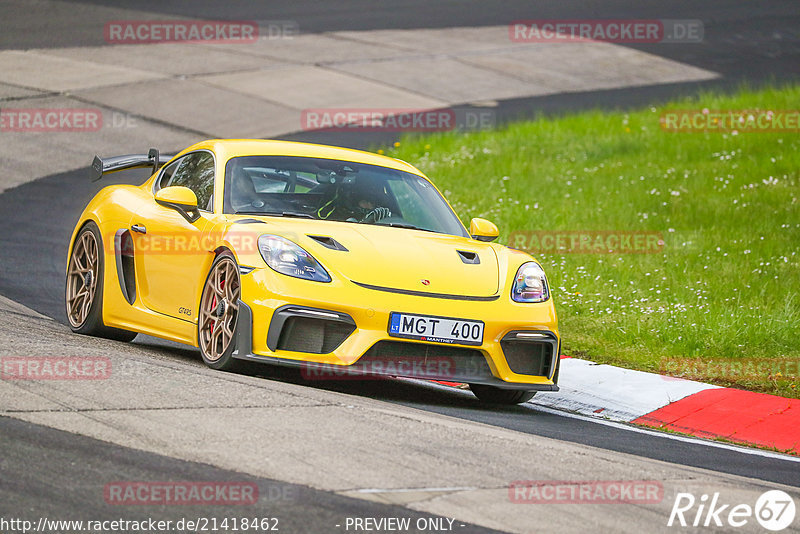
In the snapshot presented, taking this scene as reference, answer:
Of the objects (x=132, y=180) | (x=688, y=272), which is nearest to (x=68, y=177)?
(x=132, y=180)

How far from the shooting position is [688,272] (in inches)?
460

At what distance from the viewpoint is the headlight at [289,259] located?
6730 millimetres

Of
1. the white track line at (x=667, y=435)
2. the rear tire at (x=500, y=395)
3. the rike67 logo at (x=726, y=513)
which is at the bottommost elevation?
the white track line at (x=667, y=435)

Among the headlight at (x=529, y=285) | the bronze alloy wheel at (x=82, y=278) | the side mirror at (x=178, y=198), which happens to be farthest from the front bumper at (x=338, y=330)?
the bronze alloy wheel at (x=82, y=278)

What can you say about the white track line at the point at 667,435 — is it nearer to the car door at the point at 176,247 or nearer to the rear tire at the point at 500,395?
the rear tire at the point at 500,395

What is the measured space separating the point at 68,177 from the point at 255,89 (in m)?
5.95

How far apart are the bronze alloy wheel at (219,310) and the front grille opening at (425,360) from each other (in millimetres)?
813

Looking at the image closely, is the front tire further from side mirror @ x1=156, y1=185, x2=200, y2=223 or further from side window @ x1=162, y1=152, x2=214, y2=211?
side window @ x1=162, y1=152, x2=214, y2=211

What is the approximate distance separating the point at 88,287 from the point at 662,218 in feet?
25.0

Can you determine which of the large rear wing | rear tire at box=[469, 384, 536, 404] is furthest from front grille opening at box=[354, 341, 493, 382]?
the large rear wing

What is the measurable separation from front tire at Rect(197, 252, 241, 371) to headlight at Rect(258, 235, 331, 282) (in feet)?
0.66

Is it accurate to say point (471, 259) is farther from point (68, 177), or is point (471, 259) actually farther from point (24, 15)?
point (24, 15)

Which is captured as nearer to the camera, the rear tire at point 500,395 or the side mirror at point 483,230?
the rear tire at point 500,395

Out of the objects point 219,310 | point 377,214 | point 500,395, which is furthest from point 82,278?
point 500,395
